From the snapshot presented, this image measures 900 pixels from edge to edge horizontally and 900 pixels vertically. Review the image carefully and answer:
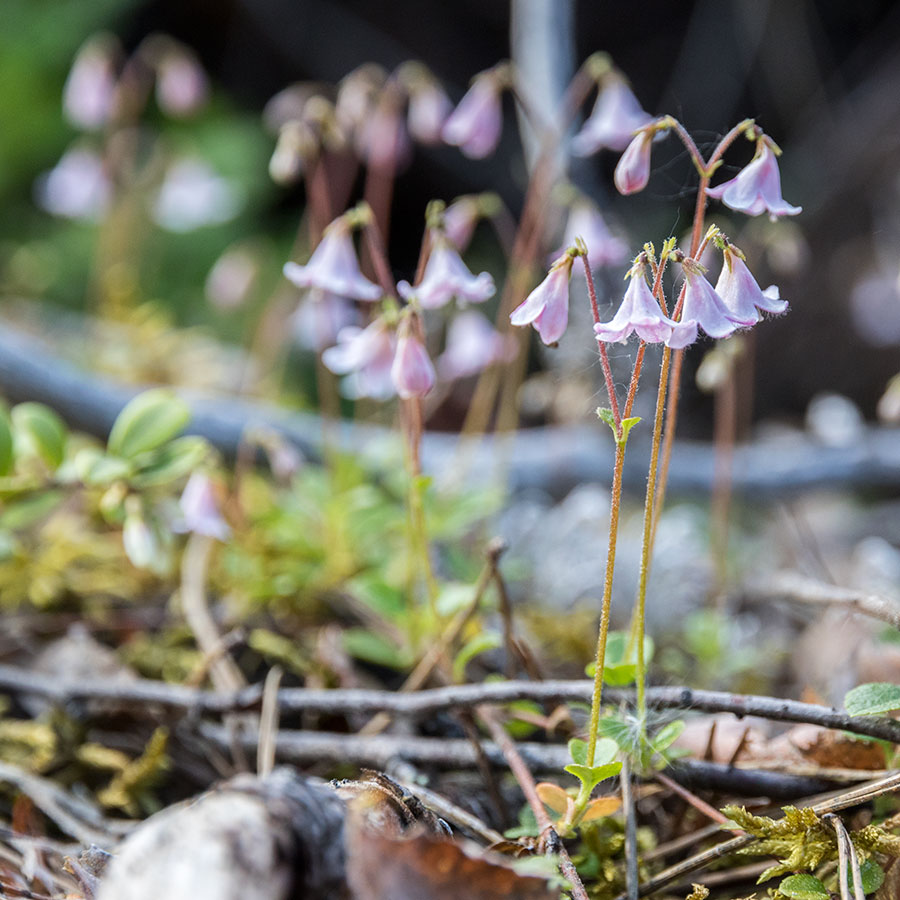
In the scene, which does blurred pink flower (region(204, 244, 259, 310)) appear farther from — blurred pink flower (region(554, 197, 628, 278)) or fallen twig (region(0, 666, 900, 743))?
fallen twig (region(0, 666, 900, 743))

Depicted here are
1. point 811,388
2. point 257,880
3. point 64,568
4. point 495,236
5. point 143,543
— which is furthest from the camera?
point 495,236

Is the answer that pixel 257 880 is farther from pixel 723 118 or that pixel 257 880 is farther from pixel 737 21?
pixel 737 21

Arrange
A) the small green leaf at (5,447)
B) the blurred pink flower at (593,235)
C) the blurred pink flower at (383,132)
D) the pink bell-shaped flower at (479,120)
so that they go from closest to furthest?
the small green leaf at (5,447) < the blurred pink flower at (593,235) < the pink bell-shaped flower at (479,120) < the blurred pink flower at (383,132)

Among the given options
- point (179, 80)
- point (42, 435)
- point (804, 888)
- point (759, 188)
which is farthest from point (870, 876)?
point (179, 80)

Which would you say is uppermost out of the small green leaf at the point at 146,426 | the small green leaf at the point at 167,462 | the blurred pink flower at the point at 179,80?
the blurred pink flower at the point at 179,80

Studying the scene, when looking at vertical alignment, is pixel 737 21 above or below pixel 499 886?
above

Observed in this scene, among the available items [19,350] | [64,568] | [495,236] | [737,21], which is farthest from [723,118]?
[64,568]

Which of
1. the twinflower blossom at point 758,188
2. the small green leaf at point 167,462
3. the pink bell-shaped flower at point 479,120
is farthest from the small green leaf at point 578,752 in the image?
the pink bell-shaped flower at point 479,120

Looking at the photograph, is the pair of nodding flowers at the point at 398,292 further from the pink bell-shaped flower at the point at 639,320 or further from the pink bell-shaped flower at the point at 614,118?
the pink bell-shaped flower at the point at 614,118
